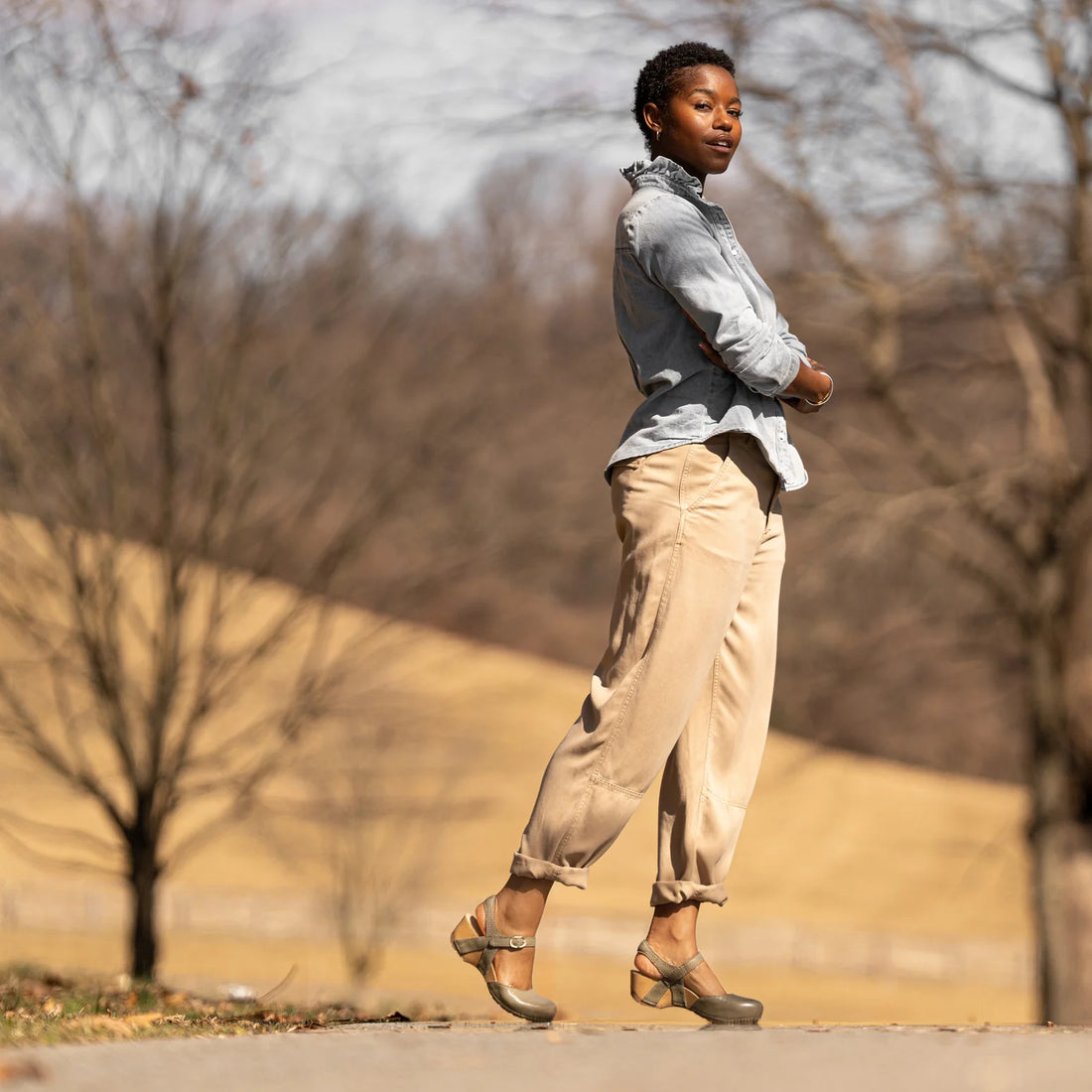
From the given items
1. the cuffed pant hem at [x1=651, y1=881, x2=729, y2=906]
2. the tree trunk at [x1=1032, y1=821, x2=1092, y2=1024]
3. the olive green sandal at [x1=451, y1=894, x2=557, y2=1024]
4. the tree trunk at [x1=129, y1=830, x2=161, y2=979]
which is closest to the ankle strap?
the cuffed pant hem at [x1=651, y1=881, x2=729, y2=906]

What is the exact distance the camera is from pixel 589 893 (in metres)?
21.4

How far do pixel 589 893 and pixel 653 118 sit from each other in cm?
1862

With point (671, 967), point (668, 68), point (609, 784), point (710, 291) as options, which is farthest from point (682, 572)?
point (668, 68)

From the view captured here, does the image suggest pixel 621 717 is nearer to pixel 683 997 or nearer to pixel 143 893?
pixel 683 997

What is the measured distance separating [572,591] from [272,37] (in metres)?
33.8

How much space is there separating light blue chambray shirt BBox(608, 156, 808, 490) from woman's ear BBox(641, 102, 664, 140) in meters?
0.08

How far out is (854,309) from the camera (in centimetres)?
1066

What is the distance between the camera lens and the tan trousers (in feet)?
11.2

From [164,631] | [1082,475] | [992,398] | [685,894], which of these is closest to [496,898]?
[685,894]

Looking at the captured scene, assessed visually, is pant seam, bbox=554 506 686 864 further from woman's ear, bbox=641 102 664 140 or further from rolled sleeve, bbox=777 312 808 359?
woman's ear, bbox=641 102 664 140

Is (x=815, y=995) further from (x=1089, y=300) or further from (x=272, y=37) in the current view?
(x=272, y=37)

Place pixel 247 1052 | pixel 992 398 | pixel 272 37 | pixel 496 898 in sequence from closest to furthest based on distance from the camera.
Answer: pixel 247 1052 < pixel 496 898 < pixel 272 37 < pixel 992 398

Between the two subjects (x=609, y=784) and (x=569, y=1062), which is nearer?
(x=569, y=1062)

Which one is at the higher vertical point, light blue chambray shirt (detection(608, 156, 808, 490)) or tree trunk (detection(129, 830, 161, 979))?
light blue chambray shirt (detection(608, 156, 808, 490))
